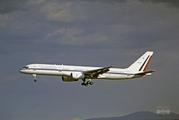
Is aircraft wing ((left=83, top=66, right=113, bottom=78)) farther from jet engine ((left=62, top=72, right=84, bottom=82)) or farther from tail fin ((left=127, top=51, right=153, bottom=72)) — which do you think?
tail fin ((left=127, top=51, right=153, bottom=72))

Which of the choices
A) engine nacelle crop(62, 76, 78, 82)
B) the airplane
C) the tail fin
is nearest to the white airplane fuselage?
the airplane

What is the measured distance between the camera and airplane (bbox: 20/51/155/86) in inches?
1388

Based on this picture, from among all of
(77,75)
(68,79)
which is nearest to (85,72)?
(77,75)

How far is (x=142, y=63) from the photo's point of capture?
4109 cm

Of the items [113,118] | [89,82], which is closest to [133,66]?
[89,82]

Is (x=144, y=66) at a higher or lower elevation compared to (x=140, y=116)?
higher

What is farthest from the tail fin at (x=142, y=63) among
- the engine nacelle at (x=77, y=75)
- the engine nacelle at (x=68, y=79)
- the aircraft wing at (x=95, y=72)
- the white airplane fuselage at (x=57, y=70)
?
the engine nacelle at (x=68, y=79)

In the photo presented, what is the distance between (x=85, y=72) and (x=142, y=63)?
7.02 meters

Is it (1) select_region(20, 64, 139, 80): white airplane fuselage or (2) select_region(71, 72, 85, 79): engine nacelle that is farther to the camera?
(2) select_region(71, 72, 85, 79): engine nacelle

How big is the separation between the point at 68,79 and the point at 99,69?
292 cm

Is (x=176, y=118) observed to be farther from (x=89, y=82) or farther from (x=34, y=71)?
(x=34, y=71)

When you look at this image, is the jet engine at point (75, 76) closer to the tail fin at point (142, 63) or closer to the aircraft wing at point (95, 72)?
the aircraft wing at point (95, 72)

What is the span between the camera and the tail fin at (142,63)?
39.9 metres

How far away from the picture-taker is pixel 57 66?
35656 mm
